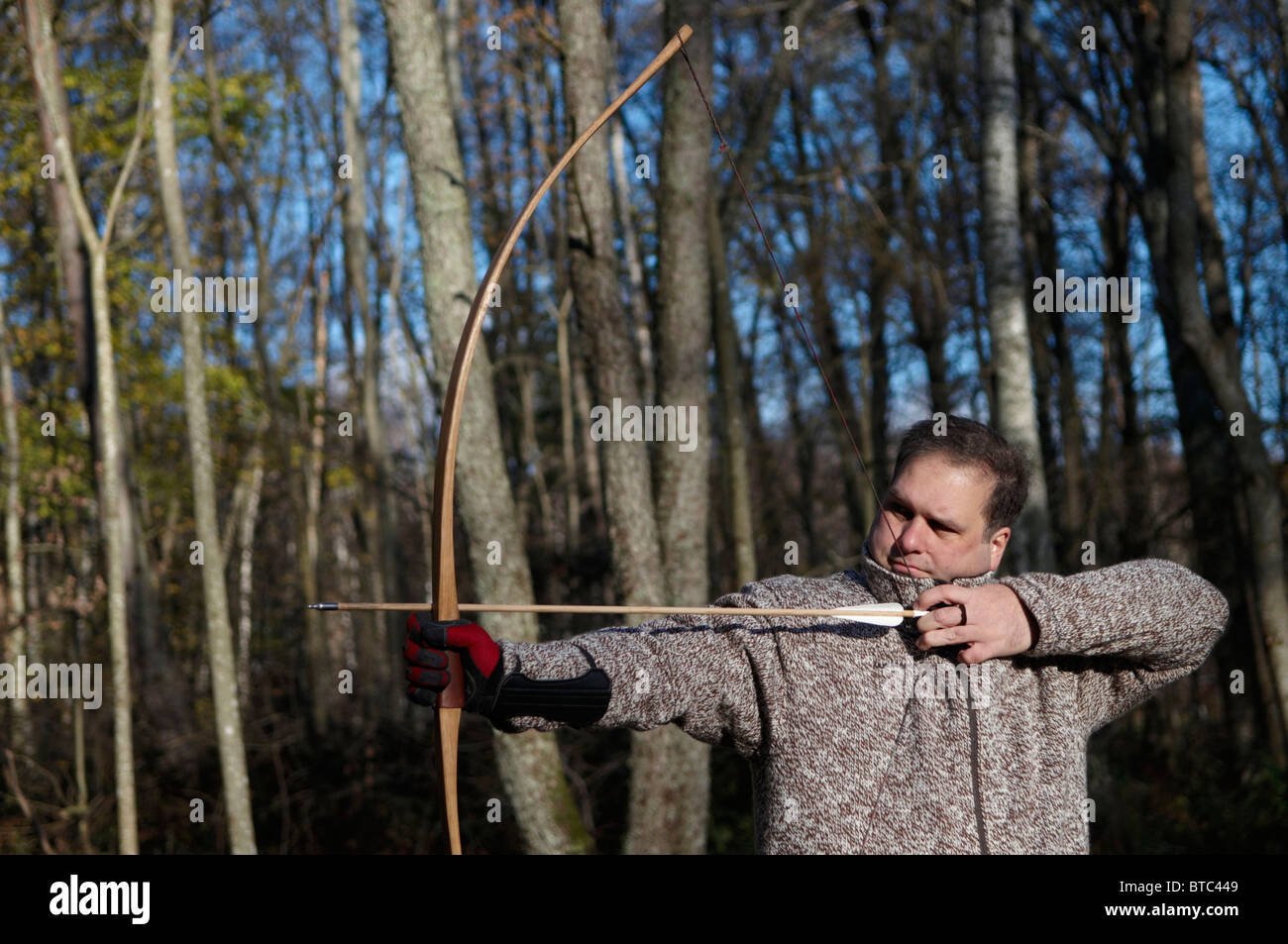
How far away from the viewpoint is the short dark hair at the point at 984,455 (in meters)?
1.76

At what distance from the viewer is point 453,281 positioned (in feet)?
15.1

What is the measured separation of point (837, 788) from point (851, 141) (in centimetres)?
1155

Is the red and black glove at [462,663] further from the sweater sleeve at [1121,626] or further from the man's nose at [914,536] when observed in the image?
the sweater sleeve at [1121,626]

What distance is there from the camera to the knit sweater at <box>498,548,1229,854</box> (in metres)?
1.68

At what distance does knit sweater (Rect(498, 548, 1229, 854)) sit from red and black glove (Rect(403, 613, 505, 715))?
0.08 meters

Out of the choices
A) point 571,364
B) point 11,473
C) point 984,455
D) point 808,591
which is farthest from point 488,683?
point 571,364

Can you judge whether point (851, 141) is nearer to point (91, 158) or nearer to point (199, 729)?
point (91, 158)

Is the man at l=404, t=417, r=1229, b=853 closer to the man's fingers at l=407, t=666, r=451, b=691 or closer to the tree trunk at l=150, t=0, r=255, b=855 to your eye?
the man's fingers at l=407, t=666, r=451, b=691

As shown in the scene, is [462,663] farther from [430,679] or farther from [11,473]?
[11,473]

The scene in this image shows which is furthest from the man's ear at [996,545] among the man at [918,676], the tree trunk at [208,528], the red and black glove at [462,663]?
the tree trunk at [208,528]

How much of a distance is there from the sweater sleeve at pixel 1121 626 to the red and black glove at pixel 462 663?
2.54ft

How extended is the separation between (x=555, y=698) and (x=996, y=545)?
0.76 m

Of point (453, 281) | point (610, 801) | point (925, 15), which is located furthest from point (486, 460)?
point (925, 15)

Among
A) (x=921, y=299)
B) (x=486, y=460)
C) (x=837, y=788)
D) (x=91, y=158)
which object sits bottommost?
(x=837, y=788)
